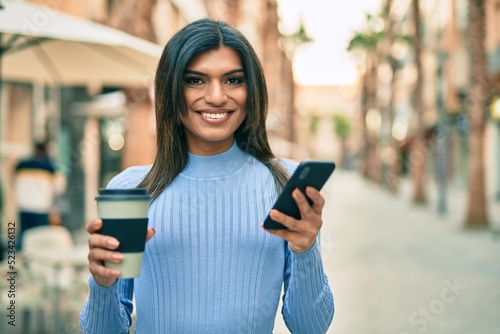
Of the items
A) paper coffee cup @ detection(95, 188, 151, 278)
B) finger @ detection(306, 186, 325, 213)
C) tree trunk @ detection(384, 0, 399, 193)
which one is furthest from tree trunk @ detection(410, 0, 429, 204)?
paper coffee cup @ detection(95, 188, 151, 278)

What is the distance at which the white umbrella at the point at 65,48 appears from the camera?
527 centimetres

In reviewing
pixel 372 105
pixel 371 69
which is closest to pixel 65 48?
pixel 371 69

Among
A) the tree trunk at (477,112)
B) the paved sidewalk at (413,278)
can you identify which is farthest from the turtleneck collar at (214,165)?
the tree trunk at (477,112)

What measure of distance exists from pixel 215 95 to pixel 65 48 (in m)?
5.48

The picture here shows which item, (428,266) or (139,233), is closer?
(139,233)

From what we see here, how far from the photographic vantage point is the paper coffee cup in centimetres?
140

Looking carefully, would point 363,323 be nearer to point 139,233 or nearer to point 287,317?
point 287,317

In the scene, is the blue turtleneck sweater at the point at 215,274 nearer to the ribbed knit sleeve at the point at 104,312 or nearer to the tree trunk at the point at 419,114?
the ribbed knit sleeve at the point at 104,312

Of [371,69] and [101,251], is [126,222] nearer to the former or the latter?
[101,251]

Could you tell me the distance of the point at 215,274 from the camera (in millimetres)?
1748

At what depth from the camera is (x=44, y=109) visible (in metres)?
14.7

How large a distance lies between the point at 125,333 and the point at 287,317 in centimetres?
39

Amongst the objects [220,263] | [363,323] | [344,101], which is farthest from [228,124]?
[344,101]

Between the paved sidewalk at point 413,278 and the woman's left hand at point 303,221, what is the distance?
1.57 ft
